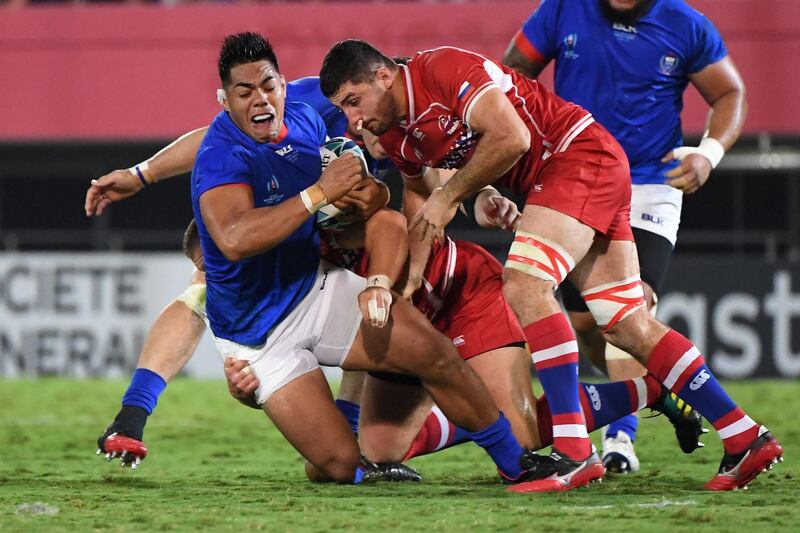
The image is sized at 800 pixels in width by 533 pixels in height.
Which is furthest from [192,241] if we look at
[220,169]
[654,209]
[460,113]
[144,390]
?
[654,209]

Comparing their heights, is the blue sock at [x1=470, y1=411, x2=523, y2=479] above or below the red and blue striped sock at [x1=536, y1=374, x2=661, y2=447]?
below

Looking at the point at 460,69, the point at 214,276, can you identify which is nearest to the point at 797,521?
the point at 460,69

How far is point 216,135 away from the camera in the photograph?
5.00 metres

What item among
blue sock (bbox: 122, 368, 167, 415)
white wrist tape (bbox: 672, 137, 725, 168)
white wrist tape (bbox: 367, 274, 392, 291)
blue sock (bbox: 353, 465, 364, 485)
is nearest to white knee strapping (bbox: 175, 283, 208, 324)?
blue sock (bbox: 122, 368, 167, 415)

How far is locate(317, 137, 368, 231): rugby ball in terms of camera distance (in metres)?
5.08

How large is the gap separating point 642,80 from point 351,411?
2053mm

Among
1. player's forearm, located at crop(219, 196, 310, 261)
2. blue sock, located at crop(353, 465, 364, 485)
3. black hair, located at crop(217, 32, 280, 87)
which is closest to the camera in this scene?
player's forearm, located at crop(219, 196, 310, 261)

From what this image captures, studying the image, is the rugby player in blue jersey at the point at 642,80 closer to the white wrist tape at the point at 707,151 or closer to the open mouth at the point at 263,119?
the white wrist tape at the point at 707,151

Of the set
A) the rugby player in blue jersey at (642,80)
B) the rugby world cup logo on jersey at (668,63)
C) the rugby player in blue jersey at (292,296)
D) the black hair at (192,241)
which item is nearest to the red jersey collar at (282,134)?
the rugby player in blue jersey at (292,296)

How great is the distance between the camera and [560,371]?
15.6ft

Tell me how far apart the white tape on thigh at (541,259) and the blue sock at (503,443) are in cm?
63

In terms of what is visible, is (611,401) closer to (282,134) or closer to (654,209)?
(654,209)

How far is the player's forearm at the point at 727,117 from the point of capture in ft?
18.7

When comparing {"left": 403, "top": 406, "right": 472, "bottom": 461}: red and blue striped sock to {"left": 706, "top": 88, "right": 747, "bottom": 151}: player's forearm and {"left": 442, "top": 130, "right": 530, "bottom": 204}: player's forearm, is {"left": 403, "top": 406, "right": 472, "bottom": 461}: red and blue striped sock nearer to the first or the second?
{"left": 442, "top": 130, "right": 530, "bottom": 204}: player's forearm
